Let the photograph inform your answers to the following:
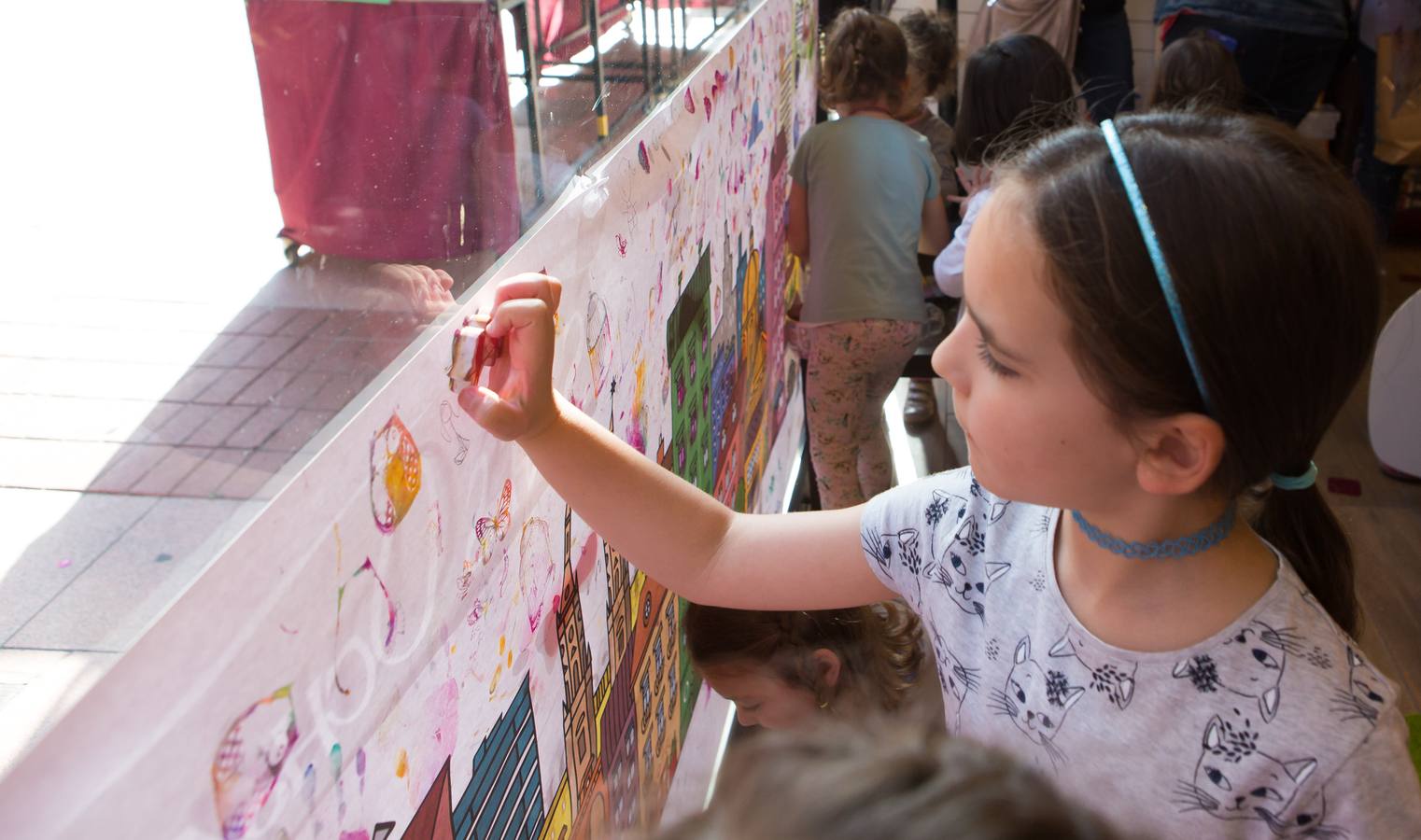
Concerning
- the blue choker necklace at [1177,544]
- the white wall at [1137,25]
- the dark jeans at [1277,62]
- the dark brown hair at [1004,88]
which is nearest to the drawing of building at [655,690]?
the blue choker necklace at [1177,544]

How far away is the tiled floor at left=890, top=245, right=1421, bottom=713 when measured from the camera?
259 centimetres

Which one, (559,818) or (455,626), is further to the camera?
(559,818)

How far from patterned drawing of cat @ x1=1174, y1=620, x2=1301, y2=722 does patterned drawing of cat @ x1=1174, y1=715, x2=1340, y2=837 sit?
0.02m

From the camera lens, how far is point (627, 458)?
3.22ft

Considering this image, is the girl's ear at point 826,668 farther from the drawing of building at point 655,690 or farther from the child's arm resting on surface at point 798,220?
the child's arm resting on surface at point 798,220

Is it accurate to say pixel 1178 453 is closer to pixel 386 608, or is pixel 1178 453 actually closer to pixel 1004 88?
pixel 386 608

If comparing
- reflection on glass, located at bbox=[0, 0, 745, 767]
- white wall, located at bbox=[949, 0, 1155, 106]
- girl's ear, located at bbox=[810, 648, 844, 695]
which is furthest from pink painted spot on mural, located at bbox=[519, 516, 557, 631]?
white wall, located at bbox=[949, 0, 1155, 106]

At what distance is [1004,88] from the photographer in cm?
278

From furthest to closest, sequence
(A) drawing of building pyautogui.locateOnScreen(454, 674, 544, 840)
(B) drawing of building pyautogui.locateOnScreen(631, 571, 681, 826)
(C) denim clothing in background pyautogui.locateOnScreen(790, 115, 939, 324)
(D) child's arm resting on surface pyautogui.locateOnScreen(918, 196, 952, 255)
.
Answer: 1. (D) child's arm resting on surface pyautogui.locateOnScreen(918, 196, 952, 255)
2. (C) denim clothing in background pyautogui.locateOnScreen(790, 115, 939, 324)
3. (B) drawing of building pyautogui.locateOnScreen(631, 571, 681, 826)
4. (A) drawing of building pyautogui.locateOnScreen(454, 674, 544, 840)

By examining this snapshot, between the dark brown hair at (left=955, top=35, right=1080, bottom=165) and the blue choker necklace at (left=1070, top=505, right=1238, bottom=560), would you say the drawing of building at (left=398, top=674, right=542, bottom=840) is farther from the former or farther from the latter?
the dark brown hair at (left=955, top=35, right=1080, bottom=165)

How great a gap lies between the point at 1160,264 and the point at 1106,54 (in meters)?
3.94

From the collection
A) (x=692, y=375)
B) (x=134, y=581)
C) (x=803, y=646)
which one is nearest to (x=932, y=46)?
(x=692, y=375)

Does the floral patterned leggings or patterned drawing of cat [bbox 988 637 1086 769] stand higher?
patterned drawing of cat [bbox 988 637 1086 769]

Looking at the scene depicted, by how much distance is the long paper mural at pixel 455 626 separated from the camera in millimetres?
557
